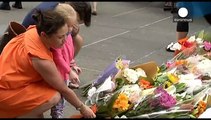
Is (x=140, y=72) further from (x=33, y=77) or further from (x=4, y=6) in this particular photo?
(x=4, y=6)

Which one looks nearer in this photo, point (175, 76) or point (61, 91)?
point (61, 91)

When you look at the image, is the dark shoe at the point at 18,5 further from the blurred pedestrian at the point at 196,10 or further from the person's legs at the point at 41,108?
the person's legs at the point at 41,108

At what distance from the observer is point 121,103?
126 inches

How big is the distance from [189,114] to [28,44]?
124 centimetres

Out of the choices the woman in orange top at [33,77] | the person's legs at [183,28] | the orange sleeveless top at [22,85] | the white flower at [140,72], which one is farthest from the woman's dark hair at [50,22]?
the person's legs at [183,28]

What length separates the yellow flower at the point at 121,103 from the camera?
3.18 metres

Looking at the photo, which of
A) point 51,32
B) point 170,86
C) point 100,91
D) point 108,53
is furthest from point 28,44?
point 108,53

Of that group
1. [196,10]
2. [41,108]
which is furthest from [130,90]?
[196,10]

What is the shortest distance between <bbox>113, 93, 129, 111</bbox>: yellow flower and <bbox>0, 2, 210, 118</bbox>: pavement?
2.65 ft

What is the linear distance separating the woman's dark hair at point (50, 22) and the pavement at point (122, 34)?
115 cm

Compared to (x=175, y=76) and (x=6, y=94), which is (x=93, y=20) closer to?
(x=175, y=76)

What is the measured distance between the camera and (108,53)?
20.0 ft

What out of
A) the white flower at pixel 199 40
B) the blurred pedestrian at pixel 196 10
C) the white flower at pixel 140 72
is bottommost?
the white flower at pixel 199 40

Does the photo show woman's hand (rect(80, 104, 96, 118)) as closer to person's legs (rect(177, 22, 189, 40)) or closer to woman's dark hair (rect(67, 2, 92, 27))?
woman's dark hair (rect(67, 2, 92, 27))
